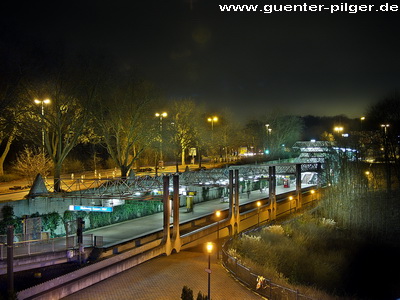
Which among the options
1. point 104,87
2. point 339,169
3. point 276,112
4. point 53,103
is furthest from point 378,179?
point 276,112

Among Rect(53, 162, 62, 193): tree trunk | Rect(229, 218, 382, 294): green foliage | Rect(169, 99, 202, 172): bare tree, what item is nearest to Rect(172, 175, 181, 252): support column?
Rect(229, 218, 382, 294): green foliage

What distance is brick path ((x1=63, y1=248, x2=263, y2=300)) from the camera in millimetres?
20172

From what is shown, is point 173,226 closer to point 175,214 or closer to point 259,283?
point 175,214

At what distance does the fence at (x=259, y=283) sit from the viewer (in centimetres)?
1827

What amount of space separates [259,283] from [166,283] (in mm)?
5159

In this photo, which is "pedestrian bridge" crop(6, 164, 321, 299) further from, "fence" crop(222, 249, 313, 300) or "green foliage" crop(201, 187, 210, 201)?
"fence" crop(222, 249, 313, 300)

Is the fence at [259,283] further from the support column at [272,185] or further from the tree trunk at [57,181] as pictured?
the support column at [272,185]

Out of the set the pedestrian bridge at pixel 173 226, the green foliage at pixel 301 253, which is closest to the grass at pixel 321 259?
the green foliage at pixel 301 253

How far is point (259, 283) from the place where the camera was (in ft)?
67.2

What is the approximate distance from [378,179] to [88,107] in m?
34.0

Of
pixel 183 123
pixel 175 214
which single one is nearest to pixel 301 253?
pixel 175 214

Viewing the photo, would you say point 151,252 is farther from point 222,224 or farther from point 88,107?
point 88,107

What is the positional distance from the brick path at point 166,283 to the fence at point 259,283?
0.35 m

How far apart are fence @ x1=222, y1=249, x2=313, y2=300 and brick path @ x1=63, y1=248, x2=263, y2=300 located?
0.35m
